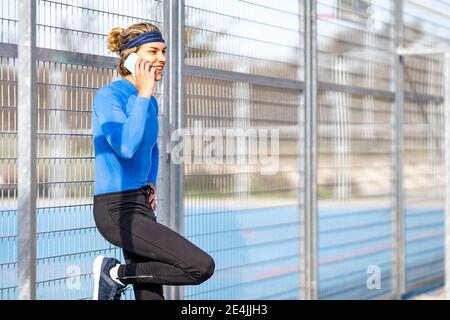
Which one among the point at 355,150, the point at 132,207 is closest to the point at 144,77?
the point at 132,207

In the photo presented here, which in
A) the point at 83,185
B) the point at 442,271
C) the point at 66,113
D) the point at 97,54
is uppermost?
the point at 97,54

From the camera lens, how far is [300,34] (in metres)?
7.28

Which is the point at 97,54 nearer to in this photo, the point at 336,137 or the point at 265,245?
the point at 265,245

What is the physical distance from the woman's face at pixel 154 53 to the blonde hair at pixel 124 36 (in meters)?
0.04

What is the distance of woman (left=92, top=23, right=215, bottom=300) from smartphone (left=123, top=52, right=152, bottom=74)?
0.30 feet

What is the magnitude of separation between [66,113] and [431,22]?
584cm

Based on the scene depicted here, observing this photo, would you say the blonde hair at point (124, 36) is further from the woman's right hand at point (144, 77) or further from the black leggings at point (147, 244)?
the black leggings at point (147, 244)

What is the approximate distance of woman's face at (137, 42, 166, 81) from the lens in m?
4.68

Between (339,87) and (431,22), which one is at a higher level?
(431,22)

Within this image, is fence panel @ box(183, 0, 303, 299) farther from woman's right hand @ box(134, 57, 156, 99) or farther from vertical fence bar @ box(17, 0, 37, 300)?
vertical fence bar @ box(17, 0, 37, 300)

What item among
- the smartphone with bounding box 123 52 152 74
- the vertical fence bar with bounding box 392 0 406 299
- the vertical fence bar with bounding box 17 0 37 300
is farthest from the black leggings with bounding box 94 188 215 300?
the vertical fence bar with bounding box 392 0 406 299

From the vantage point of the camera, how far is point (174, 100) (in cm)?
575

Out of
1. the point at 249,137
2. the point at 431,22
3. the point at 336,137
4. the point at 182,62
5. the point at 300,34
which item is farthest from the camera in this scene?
the point at 431,22
